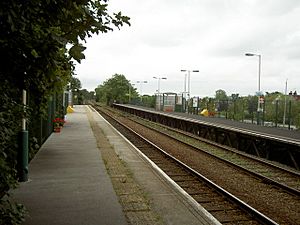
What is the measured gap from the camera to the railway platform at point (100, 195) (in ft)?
20.6

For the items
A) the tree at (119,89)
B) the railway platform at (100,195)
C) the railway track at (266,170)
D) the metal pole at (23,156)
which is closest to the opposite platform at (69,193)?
the railway platform at (100,195)

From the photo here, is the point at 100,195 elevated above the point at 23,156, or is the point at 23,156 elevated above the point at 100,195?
the point at 23,156

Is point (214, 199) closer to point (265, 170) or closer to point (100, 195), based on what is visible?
point (100, 195)

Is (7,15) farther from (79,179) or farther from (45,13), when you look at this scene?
(79,179)

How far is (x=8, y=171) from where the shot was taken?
375cm

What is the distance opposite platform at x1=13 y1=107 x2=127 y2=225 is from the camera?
618 centimetres

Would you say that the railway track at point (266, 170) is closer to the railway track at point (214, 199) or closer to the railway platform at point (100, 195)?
the railway track at point (214, 199)

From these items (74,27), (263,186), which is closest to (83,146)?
(263,186)

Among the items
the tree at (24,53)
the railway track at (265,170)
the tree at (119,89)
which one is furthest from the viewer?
the tree at (119,89)

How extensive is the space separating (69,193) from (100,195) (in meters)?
0.60

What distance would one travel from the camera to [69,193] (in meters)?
7.75

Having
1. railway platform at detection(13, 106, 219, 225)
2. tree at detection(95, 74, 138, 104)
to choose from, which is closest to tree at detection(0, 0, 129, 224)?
railway platform at detection(13, 106, 219, 225)

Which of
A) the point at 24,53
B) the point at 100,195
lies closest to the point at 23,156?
the point at 100,195

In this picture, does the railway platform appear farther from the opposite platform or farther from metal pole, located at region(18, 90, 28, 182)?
metal pole, located at region(18, 90, 28, 182)
